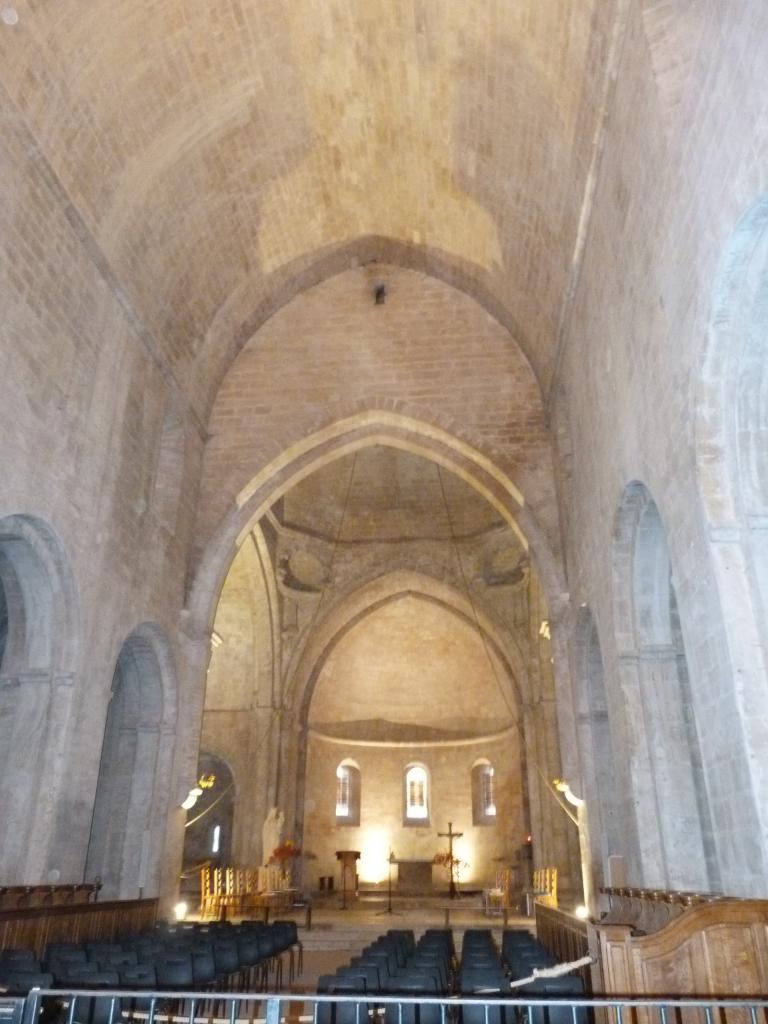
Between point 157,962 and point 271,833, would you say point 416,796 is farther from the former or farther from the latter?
point 157,962

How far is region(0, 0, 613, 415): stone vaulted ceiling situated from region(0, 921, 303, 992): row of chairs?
885cm

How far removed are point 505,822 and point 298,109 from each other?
62.8ft

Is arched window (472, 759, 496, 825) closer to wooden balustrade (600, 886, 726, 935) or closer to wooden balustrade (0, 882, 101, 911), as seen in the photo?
wooden balustrade (600, 886, 726, 935)

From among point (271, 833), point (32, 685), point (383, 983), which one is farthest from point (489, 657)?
point (383, 983)


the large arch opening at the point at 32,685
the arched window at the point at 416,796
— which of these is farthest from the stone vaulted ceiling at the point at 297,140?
the arched window at the point at 416,796

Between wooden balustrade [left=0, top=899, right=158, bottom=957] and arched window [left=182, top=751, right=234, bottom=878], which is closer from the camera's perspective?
wooden balustrade [left=0, top=899, right=158, bottom=957]

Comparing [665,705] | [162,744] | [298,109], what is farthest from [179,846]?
[298,109]

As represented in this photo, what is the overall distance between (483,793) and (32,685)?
17.4m

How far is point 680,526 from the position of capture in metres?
7.46

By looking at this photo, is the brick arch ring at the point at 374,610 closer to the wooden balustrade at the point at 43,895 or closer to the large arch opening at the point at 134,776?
the large arch opening at the point at 134,776

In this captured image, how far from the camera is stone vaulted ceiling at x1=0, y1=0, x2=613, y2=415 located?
10.1m

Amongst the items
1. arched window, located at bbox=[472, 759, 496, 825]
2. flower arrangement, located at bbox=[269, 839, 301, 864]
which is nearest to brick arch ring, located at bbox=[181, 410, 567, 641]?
flower arrangement, located at bbox=[269, 839, 301, 864]

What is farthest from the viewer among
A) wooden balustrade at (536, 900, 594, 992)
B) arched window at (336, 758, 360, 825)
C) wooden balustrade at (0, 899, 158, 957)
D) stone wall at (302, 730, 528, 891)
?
arched window at (336, 758, 360, 825)

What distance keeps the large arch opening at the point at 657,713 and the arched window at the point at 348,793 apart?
16606 millimetres
